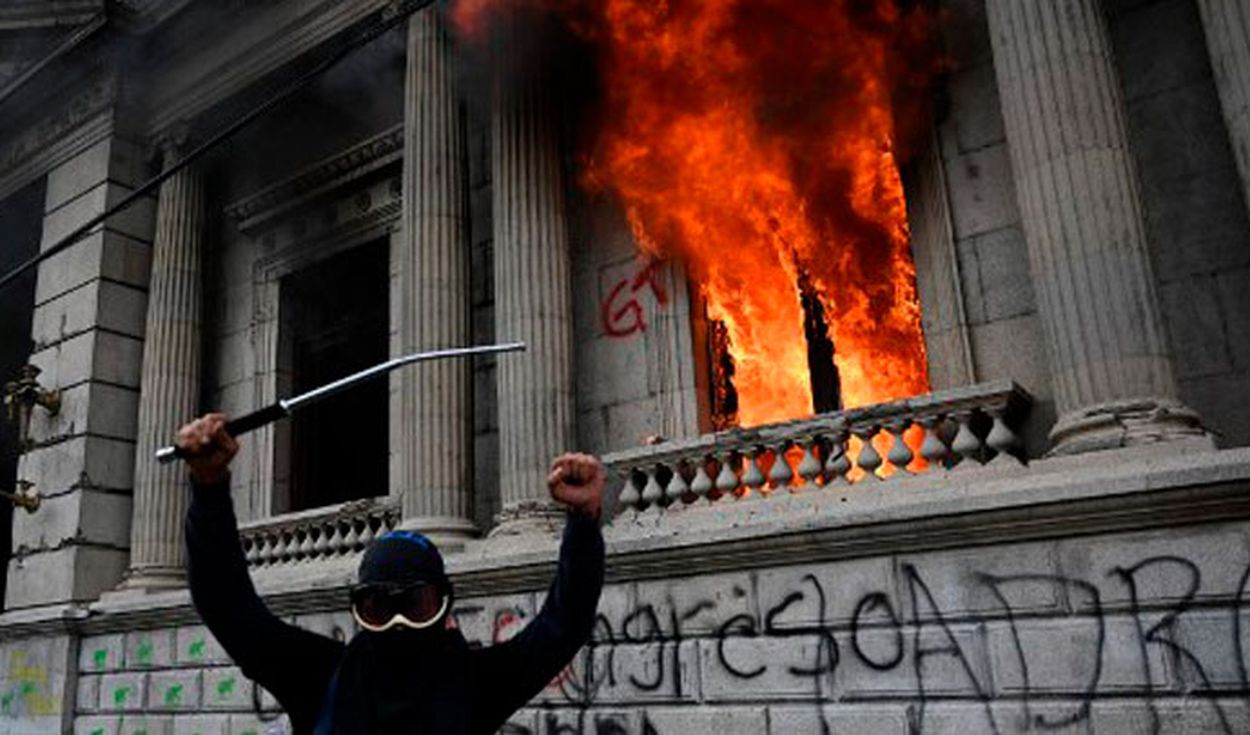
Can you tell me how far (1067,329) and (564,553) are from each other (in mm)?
4951

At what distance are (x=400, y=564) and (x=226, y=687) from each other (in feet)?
29.2

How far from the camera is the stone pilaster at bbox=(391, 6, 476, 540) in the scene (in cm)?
983

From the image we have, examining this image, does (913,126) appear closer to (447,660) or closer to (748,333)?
(748,333)

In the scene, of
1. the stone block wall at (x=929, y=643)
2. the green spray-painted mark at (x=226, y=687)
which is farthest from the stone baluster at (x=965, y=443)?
the green spray-painted mark at (x=226, y=687)

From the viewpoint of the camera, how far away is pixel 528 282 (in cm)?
995

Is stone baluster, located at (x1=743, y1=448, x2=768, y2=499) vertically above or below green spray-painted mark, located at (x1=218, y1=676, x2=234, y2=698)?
above

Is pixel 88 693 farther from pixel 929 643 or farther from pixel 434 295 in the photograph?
pixel 929 643

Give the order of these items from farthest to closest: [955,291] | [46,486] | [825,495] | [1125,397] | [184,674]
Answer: [46,486] → [184,674] → [955,291] → [825,495] → [1125,397]

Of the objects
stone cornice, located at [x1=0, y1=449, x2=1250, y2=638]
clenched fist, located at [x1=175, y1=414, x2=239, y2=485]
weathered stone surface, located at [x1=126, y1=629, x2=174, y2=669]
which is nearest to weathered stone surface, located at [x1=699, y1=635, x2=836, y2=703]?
stone cornice, located at [x1=0, y1=449, x2=1250, y2=638]

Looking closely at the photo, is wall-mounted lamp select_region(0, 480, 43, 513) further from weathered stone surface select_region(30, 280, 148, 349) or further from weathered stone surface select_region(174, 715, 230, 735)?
weathered stone surface select_region(174, 715, 230, 735)

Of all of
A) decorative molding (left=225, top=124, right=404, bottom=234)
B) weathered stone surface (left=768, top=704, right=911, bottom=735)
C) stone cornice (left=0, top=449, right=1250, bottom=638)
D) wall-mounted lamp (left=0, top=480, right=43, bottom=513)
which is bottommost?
weathered stone surface (left=768, top=704, right=911, bottom=735)

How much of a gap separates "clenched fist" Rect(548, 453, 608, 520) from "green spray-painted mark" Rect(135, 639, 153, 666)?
10.4 meters

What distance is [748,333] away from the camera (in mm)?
10250

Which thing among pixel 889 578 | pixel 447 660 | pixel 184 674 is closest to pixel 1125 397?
pixel 889 578
